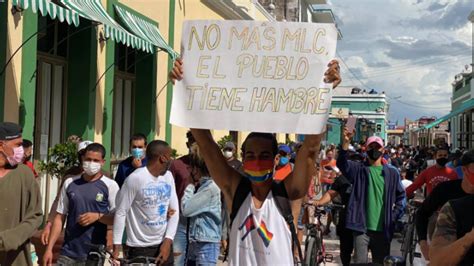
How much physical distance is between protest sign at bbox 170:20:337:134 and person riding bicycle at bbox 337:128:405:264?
3.41 m

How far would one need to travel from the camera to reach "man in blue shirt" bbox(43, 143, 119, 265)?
499cm

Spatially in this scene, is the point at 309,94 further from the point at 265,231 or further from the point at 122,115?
the point at 122,115

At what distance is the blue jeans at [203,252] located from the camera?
18.1 feet

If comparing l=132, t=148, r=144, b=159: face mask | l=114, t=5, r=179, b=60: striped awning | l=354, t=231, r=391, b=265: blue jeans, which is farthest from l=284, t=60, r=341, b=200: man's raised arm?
l=114, t=5, r=179, b=60: striped awning

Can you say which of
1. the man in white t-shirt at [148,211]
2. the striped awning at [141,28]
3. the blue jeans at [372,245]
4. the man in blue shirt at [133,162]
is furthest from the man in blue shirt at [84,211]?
the striped awning at [141,28]

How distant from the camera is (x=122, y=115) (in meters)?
12.9

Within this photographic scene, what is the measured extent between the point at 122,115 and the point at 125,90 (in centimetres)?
59

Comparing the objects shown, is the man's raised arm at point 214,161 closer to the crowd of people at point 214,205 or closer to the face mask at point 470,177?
the crowd of people at point 214,205

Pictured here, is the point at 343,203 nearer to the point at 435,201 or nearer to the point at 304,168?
the point at 435,201

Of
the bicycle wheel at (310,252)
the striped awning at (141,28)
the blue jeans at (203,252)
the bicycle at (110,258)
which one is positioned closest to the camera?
the bicycle at (110,258)

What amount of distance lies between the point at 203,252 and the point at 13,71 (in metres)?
4.27

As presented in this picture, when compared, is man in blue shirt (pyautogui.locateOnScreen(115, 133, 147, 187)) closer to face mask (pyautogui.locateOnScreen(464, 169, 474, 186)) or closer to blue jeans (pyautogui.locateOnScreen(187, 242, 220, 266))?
blue jeans (pyautogui.locateOnScreen(187, 242, 220, 266))

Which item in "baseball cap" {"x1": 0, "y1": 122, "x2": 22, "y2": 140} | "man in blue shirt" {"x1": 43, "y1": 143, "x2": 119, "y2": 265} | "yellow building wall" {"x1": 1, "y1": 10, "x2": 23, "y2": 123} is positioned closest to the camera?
"baseball cap" {"x1": 0, "y1": 122, "x2": 22, "y2": 140}

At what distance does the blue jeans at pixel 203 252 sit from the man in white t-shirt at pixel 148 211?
340 millimetres
